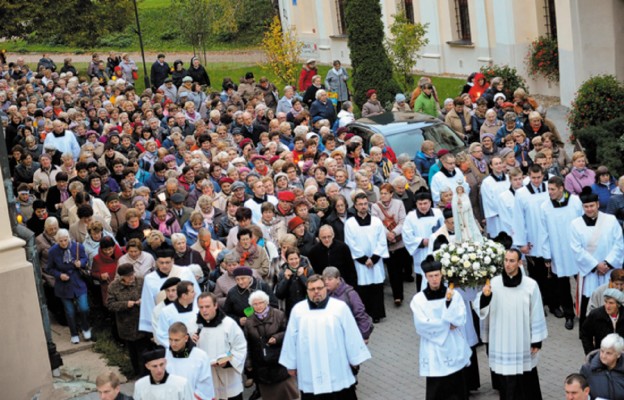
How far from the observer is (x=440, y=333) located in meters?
12.6

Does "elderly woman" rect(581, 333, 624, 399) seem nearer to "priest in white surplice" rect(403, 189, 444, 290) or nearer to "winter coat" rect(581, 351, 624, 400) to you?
"winter coat" rect(581, 351, 624, 400)

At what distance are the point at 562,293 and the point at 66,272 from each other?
21.7 ft

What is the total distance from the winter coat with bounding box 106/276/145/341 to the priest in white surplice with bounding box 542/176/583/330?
5.45 m

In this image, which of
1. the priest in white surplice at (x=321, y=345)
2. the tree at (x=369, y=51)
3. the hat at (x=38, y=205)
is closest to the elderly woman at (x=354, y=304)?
the priest in white surplice at (x=321, y=345)

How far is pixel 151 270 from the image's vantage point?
1501 centimetres

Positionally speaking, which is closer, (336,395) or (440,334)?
(440,334)

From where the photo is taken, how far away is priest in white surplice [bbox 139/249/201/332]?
1423 centimetres

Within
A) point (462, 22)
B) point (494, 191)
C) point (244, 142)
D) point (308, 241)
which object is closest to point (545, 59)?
point (462, 22)

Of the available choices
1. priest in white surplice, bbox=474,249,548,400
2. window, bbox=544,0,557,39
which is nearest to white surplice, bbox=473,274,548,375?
priest in white surplice, bbox=474,249,548,400

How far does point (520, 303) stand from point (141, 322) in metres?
4.69

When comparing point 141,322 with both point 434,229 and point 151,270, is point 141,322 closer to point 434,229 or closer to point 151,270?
point 151,270

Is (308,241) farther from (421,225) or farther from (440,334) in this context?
(440,334)

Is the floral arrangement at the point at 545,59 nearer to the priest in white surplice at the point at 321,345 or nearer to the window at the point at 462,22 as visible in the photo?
the window at the point at 462,22

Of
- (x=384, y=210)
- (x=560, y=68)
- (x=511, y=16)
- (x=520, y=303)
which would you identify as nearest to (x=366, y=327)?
(x=520, y=303)
